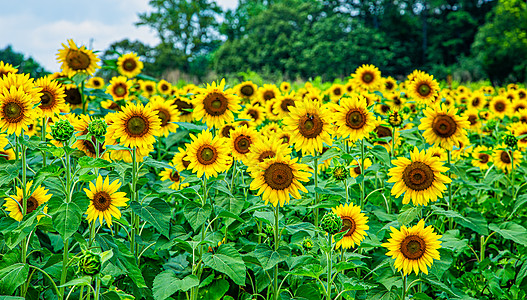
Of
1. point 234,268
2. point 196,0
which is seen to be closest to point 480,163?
point 234,268

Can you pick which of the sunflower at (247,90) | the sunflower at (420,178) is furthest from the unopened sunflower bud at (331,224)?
the sunflower at (247,90)

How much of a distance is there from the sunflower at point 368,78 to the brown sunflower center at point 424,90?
0.93 meters

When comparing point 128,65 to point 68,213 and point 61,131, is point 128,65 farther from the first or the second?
point 68,213

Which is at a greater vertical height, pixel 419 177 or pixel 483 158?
pixel 419 177

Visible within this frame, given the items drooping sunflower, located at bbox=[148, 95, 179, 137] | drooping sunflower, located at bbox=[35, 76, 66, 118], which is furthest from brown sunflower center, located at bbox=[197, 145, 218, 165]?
drooping sunflower, located at bbox=[35, 76, 66, 118]

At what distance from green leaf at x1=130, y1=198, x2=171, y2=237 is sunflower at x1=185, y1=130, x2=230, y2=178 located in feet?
0.88

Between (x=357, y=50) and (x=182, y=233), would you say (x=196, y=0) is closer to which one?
(x=357, y=50)

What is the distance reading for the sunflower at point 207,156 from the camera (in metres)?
2.40

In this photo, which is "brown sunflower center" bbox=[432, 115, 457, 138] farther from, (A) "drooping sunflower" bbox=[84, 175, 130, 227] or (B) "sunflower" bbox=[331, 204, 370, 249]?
(A) "drooping sunflower" bbox=[84, 175, 130, 227]

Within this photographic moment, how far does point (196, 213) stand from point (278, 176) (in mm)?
511

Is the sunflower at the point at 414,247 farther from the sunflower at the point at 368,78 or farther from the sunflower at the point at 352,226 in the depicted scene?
the sunflower at the point at 368,78

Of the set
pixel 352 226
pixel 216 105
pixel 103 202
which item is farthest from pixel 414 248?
pixel 103 202

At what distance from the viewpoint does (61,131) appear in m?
2.06

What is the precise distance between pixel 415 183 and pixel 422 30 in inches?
1725
